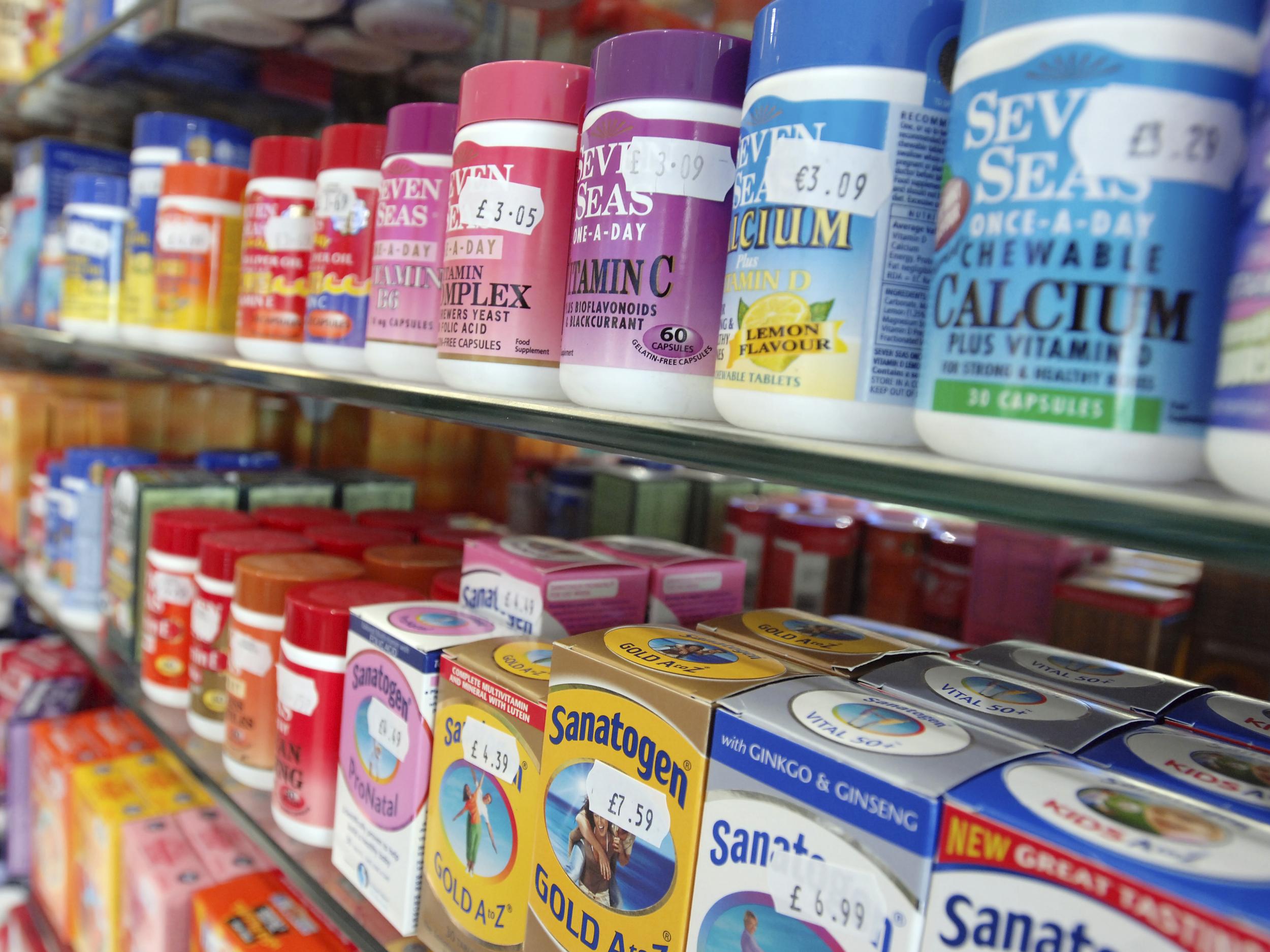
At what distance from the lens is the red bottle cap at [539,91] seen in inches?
29.3

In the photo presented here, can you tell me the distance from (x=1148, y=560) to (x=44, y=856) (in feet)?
6.00

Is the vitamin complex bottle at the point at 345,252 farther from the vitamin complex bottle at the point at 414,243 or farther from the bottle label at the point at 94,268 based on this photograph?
the bottle label at the point at 94,268

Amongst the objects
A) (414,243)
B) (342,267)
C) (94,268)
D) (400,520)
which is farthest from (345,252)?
(94,268)

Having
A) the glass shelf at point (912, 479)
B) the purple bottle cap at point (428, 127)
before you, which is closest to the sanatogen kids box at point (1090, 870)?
the glass shelf at point (912, 479)

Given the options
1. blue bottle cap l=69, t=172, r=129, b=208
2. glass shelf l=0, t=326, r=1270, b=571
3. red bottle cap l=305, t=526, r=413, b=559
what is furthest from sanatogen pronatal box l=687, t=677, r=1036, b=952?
blue bottle cap l=69, t=172, r=129, b=208

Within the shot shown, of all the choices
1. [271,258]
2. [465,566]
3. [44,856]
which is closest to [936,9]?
[465,566]

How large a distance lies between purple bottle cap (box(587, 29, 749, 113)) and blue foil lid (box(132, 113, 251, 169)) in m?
0.99

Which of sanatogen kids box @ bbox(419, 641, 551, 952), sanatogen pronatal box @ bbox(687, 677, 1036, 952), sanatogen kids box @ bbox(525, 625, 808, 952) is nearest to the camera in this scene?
sanatogen pronatal box @ bbox(687, 677, 1036, 952)

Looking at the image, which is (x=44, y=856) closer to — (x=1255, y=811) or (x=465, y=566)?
(x=465, y=566)

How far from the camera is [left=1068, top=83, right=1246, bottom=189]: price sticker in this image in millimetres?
386

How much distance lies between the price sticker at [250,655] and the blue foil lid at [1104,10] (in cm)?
89

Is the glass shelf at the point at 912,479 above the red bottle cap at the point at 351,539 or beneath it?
above

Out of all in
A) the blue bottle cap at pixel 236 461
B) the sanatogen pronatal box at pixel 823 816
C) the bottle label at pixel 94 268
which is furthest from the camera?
the blue bottle cap at pixel 236 461

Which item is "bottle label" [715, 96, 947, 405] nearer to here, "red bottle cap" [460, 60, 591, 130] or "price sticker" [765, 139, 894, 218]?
"price sticker" [765, 139, 894, 218]
